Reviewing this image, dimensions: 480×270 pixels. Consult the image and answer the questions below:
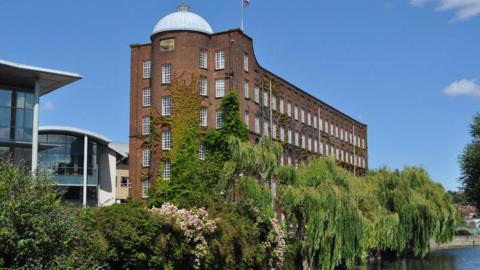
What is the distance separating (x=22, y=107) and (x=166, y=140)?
22.8 metres

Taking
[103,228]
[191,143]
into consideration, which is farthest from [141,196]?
[103,228]

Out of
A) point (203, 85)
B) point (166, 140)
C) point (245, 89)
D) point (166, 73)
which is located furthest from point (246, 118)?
point (166, 73)

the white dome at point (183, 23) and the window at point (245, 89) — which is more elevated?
the white dome at point (183, 23)

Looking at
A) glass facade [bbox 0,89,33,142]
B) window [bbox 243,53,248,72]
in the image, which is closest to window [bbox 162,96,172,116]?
window [bbox 243,53,248,72]

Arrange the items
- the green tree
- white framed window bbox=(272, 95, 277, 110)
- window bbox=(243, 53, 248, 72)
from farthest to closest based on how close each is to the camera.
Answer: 1. white framed window bbox=(272, 95, 277, 110)
2. window bbox=(243, 53, 248, 72)
3. the green tree

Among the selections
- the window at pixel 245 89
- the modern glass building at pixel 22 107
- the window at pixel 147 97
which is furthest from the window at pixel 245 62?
the modern glass building at pixel 22 107

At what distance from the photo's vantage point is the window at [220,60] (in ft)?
189

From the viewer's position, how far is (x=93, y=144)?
2494 inches

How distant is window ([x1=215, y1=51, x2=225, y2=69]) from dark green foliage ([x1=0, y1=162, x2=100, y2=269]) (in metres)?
41.7

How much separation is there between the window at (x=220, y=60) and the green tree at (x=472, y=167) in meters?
23.5

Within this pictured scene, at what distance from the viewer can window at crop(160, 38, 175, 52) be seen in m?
56.6

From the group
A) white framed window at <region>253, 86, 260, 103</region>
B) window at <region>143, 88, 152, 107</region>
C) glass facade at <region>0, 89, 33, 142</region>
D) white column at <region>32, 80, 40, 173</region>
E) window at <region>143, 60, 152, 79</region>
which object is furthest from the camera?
white framed window at <region>253, 86, 260, 103</region>

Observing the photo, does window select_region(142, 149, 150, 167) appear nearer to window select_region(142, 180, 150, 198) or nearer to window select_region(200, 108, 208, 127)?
window select_region(142, 180, 150, 198)

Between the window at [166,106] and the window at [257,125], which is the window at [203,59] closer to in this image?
the window at [166,106]
